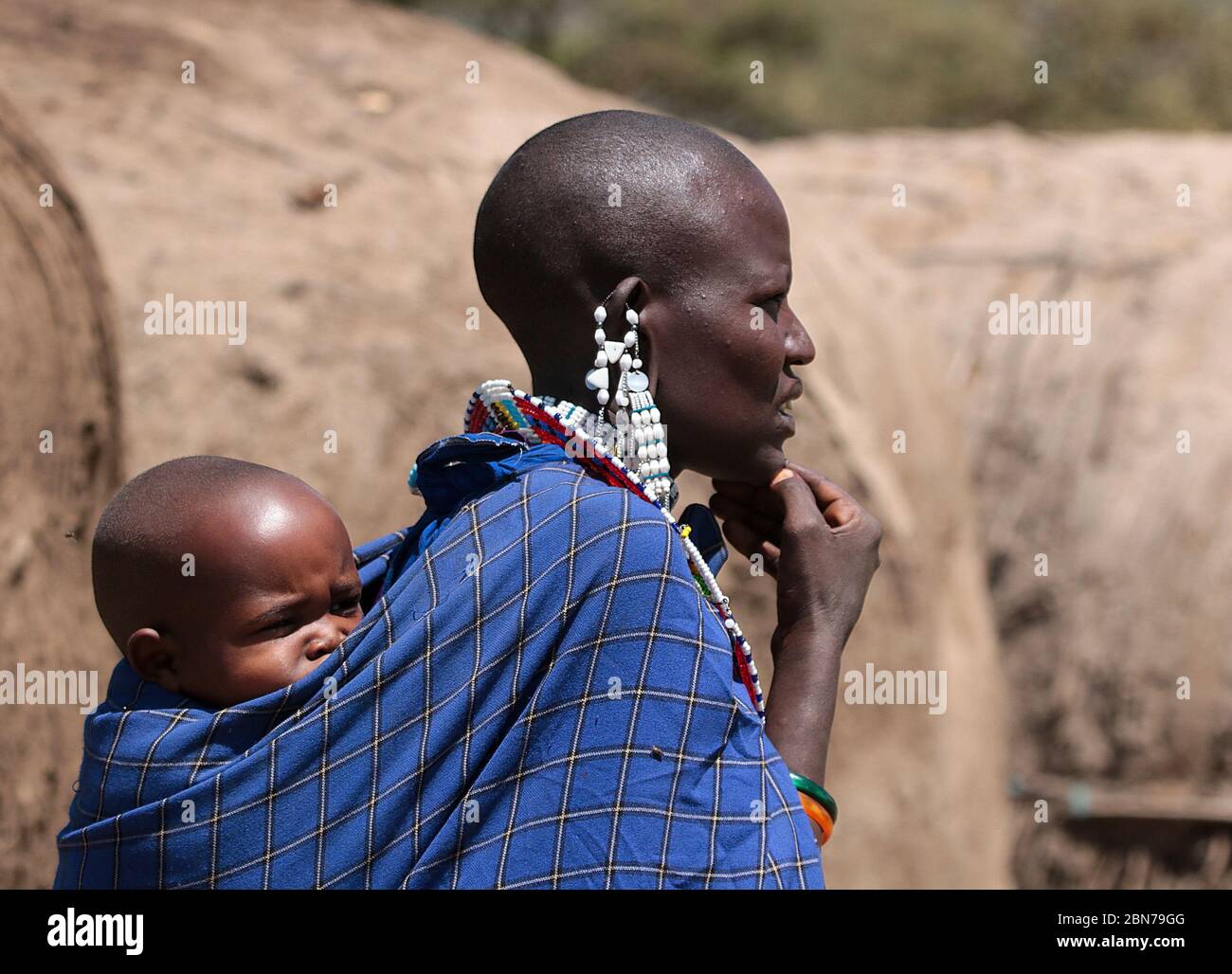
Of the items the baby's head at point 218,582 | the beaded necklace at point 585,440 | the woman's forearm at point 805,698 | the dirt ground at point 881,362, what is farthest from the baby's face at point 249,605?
the dirt ground at point 881,362

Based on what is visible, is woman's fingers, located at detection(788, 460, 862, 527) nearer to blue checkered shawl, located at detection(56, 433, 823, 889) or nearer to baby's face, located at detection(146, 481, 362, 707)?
blue checkered shawl, located at detection(56, 433, 823, 889)

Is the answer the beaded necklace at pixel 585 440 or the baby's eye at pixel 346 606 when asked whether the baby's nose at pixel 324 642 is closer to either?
the baby's eye at pixel 346 606

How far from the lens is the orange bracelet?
175cm

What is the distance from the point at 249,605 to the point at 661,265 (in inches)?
25.5

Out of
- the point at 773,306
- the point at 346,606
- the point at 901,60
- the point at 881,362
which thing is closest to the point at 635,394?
the point at 773,306

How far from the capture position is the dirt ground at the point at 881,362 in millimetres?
3684

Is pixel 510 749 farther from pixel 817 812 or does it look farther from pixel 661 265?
pixel 661 265

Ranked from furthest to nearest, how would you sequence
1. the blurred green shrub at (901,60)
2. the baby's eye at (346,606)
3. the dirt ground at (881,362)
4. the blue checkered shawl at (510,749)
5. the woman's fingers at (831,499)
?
1. the blurred green shrub at (901,60)
2. the dirt ground at (881,362)
3. the woman's fingers at (831,499)
4. the baby's eye at (346,606)
5. the blue checkered shawl at (510,749)

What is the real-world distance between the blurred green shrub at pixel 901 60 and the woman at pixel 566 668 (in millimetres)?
16564

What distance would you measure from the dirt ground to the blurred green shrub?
39.3ft

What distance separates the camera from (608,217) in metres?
1.79

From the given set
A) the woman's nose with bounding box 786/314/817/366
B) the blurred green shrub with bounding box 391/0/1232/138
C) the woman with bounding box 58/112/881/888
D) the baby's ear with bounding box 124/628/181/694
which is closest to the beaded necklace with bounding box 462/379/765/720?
the woman with bounding box 58/112/881/888

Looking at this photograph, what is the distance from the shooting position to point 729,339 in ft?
5.94

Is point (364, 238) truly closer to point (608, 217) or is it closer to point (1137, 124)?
point (608, 217)
